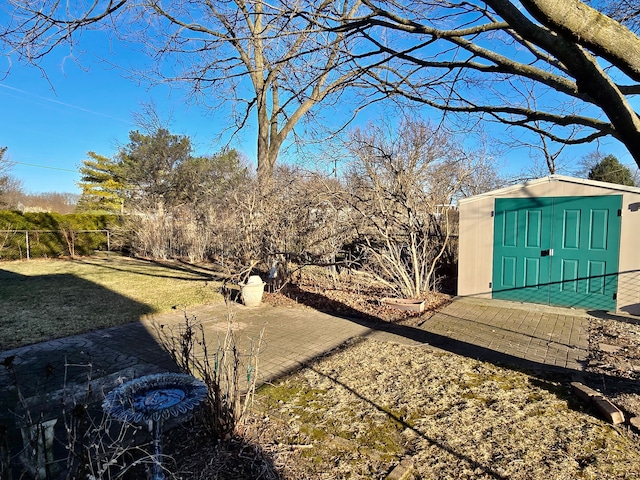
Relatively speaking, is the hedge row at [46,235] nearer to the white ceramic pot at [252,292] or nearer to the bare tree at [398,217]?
the white ceramic pot at [252,292]

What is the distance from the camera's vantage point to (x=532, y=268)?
7.55m

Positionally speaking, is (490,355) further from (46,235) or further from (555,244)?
(46,235)

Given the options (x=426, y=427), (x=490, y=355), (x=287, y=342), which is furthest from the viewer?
(x=287, y=342)

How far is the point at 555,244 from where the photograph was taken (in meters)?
7.29

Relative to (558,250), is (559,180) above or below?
above

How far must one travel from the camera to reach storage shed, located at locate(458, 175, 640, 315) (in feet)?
21.9

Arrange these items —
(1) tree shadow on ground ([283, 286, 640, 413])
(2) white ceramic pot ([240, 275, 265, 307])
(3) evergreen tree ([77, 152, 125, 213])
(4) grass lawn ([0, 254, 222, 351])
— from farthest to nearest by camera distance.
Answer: (3) evergreen tree ([77, 152, 125, 213]) → (2) white ceramic pot ([240, 275, 265, 307]) → (4) grass lawn ([0, 254, 222, 351]) → (1) tree shadow on ground ([283, 286, 640, 413])

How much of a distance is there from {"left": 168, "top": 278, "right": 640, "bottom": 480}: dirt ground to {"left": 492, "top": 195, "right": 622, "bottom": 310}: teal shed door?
108 inches

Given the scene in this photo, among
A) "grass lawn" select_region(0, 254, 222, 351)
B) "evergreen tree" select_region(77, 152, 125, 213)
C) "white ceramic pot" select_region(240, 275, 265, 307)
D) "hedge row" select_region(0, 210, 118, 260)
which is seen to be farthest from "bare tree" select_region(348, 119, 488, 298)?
"evergreen tree" select_region(77, 152, 125, 213)

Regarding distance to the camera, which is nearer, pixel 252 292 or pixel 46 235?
pixel 252 292

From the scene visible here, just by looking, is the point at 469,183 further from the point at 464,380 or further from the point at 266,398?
the point at 266,398

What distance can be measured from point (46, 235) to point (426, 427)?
1726cm

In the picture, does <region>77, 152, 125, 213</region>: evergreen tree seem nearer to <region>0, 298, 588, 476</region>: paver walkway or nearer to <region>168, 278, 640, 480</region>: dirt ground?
<region>0, 298, 588, 476</region>: paver walkway

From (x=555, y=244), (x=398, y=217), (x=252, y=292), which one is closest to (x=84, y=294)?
(x=252, y=292)
